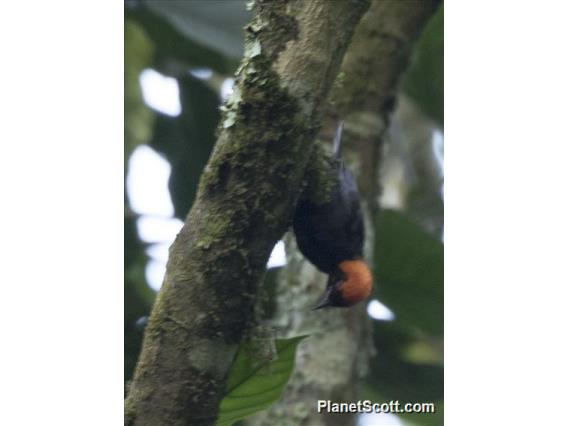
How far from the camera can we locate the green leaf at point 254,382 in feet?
7.63

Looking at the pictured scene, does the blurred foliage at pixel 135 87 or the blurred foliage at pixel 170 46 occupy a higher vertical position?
the blurred foliage at pixel 170 46

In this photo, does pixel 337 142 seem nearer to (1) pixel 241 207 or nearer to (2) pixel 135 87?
(2) pixel 135 87

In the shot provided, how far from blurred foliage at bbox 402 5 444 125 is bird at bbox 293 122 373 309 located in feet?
1.10

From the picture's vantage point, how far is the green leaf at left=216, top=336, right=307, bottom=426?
2.33 meters

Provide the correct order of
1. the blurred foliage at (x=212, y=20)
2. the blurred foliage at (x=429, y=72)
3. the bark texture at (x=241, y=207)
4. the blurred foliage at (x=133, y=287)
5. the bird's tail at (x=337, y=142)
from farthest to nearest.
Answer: the blurred foliage at (x=212, y=20), the blurred foliage at (x=429, y=72), the bird's tail at (x=337, y=142), the blurred foliage at (x=133, y=287), the bark texture at (x=241, y=207)

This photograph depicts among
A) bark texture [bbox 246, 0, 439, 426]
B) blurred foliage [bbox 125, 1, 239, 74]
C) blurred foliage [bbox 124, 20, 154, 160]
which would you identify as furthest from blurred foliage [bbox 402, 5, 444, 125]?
blurred foliage [bbox 124, 20, 154, 160]

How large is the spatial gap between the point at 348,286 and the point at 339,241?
0.49 ft

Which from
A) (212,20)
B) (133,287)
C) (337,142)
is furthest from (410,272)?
(212,20)

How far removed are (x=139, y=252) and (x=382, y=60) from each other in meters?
1.19

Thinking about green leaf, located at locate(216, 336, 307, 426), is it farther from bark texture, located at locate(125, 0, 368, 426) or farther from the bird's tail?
the bird's tail

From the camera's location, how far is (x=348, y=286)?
3.13 meters

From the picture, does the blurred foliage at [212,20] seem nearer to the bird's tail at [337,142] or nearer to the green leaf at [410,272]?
the bird's tail at [337,142]

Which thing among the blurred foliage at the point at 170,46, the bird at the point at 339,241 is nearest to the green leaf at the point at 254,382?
the bird at the point at 339,241
